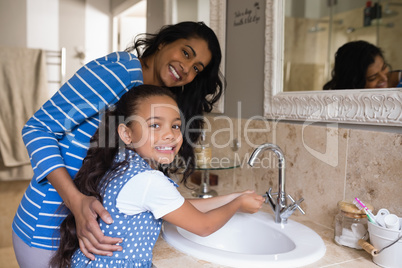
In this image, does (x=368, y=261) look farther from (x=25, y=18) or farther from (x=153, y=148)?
A: (x=25, y=18)

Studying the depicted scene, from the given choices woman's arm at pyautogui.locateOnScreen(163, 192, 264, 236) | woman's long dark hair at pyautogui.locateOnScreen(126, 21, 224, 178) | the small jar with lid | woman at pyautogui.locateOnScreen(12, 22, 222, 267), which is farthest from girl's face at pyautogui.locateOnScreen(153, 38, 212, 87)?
the small jar with lid

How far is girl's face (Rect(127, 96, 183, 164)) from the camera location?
2.88ft

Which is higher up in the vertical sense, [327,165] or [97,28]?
[97,28]

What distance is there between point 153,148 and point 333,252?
0.53 metres

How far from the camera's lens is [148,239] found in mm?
834

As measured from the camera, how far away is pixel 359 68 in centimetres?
102

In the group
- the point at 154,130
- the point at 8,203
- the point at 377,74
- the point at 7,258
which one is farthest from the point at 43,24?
the point at 377,74

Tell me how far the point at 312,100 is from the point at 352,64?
156mm

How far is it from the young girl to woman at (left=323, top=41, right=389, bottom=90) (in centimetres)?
44

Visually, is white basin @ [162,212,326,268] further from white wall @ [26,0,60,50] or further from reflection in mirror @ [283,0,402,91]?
white wall @ [26,0,60,50]

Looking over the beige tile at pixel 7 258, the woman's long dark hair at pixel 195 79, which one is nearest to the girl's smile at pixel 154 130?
the woman's long dark hair at pixel 195 79

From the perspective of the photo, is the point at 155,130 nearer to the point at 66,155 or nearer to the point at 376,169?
the point at 66,155

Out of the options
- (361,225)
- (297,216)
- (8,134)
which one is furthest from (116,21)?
(361,225)

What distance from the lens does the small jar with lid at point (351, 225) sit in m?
0.91
